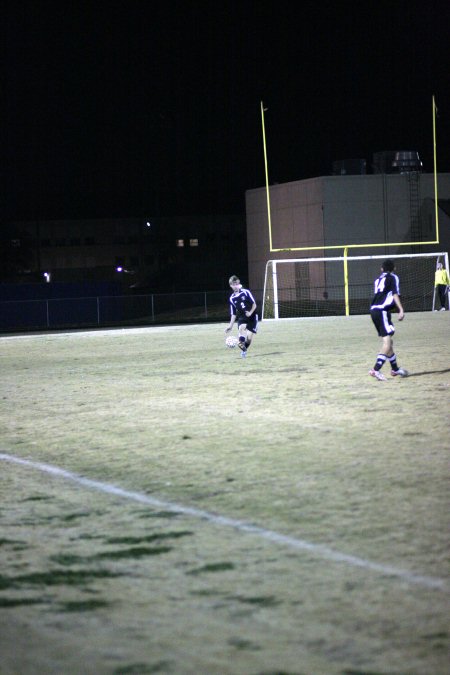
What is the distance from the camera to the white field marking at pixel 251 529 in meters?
5.36

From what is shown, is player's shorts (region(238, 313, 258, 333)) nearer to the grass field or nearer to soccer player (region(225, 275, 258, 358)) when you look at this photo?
soccer player (region(225, 275, 258, 358))

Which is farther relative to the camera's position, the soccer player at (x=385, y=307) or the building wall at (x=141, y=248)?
the building wall at (x=141, y=248)

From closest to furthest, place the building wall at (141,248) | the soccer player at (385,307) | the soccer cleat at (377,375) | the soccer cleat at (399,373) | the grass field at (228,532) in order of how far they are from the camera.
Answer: the grass field at (228,532), the soccer cleat at (377,375), the soccer player at (385,307), the soccer cleat at (399,373), the building wall at (141,248)

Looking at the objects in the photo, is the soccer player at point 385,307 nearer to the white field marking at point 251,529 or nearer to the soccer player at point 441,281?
the white field marking at point 251,529

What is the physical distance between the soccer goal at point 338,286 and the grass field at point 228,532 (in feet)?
113

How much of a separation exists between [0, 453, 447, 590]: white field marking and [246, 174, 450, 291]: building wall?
43159 mm

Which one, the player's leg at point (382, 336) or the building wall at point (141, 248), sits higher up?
the building wall at point (141, 248)

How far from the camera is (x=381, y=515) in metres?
6.84

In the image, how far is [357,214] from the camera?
2034 inches

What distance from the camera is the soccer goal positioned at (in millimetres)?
49312

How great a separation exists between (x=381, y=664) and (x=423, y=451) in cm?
543

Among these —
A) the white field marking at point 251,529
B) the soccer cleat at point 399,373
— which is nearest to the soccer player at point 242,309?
the soccer cleat at point 399,373

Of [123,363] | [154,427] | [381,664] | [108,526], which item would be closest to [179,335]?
[123,363]

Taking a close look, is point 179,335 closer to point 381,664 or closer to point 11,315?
point 11,315
